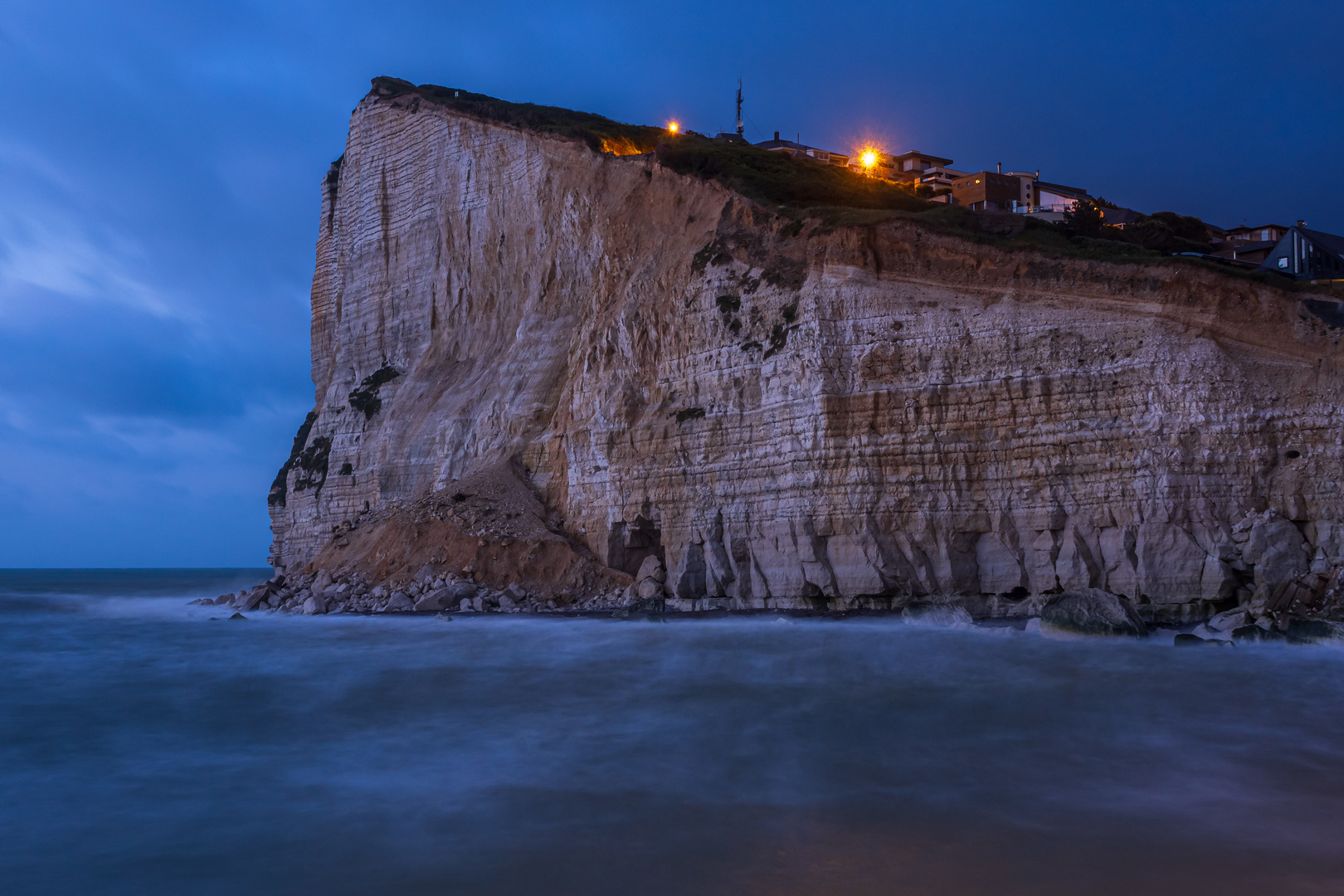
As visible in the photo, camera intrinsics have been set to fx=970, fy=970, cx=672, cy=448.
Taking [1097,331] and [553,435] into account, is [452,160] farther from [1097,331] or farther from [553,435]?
[1097,331]

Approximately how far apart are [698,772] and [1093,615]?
9076 mm

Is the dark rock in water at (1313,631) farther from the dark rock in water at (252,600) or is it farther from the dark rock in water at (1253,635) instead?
the dark rock in water at (252,600)

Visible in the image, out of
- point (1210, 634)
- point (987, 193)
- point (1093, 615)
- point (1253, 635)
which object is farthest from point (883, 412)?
point (987, 193)

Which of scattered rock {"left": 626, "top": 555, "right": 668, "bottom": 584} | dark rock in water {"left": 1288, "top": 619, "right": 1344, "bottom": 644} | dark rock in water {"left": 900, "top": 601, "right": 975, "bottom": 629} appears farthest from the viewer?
scattered rock {"left": 626, "top": 555, "right": 668, "bottom": 584}

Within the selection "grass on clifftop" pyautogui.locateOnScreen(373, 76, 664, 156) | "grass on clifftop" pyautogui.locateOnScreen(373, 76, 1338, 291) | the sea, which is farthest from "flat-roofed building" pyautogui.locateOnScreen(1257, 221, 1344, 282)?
"grass on clifftop" pyautogui.locateOnScreen(373, 76, 664, 156)

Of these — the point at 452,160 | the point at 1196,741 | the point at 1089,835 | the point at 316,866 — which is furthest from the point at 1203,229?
the point at 316,866

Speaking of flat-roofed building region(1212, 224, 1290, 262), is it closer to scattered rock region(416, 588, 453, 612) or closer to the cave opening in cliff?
the cave opening in cliff

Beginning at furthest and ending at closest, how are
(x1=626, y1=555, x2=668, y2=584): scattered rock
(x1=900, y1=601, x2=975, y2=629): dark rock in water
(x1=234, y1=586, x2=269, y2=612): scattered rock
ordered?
(x1=234, y1=586, x2=269, y2=612): scattered rock
(x1=626, y1=555, x2=668, y2=584): scattered rock
(x1=900, y1=601, x2=975, y2=629): dark rock in water

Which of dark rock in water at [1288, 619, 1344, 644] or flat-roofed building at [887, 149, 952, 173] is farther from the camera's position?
flat-roofed building at [887, 149, 952, 173]

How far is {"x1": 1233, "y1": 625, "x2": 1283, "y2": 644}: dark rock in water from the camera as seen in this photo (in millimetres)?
13992

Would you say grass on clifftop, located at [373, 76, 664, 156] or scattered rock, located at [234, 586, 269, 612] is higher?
grass on clifftop, located at [373, 76, 664, 156]

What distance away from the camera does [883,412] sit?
18.8 m

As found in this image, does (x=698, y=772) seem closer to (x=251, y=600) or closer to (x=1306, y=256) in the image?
(x=1306, y=256)

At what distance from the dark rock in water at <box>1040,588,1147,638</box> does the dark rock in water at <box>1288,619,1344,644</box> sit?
1926mm
